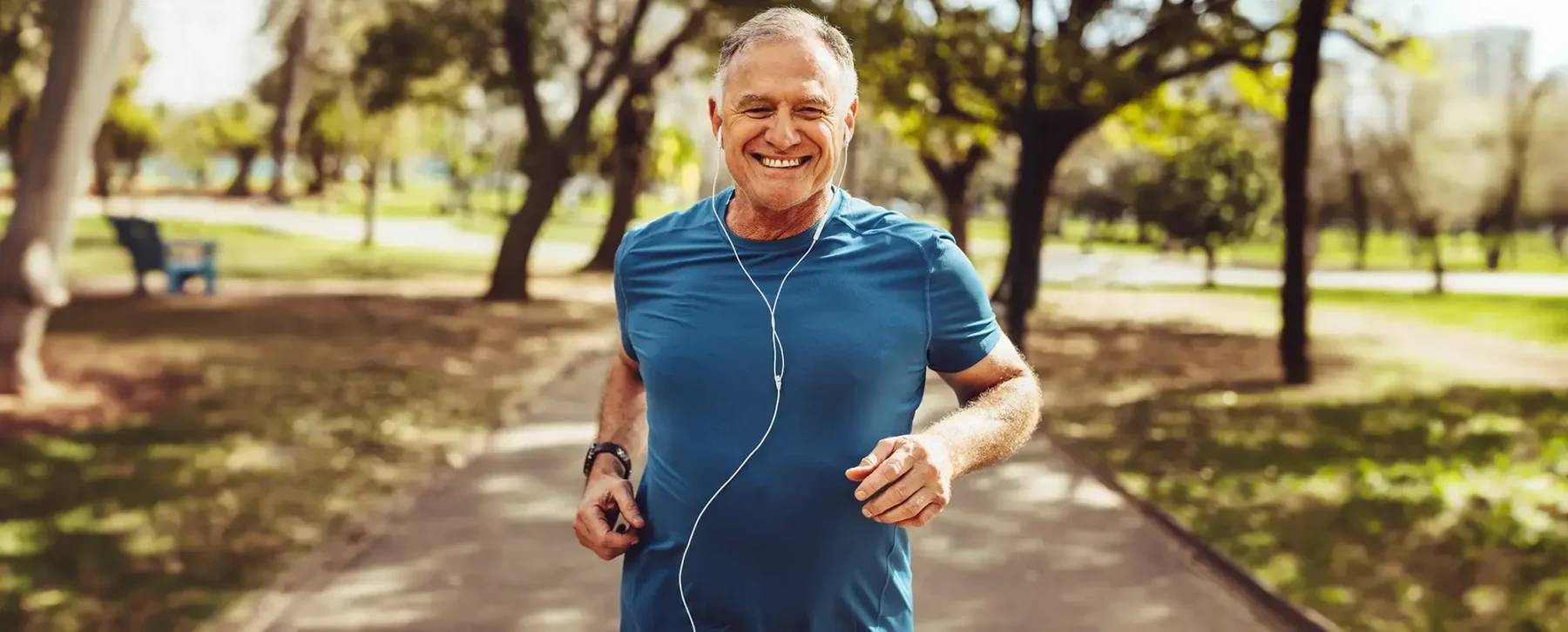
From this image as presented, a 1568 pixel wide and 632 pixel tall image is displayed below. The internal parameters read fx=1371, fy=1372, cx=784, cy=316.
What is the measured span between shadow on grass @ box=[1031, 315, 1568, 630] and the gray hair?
432 centimetres

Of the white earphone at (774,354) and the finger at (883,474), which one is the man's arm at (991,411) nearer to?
the finger at (883,474)

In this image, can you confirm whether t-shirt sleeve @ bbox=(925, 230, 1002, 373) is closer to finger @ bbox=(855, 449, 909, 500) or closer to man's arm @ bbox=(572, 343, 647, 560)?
finger @ bbox=(855, 449, 909, 500)

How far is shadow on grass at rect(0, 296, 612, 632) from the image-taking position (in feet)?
19.5

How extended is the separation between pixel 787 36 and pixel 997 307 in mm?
15733

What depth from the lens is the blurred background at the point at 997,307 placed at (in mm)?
6965

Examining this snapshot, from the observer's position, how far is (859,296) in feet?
7.16

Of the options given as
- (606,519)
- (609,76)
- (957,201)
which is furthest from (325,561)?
(957,201)

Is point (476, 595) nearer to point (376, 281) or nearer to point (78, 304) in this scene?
point (78, 304)

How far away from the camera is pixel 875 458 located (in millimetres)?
2049

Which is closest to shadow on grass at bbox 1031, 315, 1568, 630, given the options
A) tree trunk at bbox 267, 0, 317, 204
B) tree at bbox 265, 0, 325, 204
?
tree at bbox 265, 0, 325, 204

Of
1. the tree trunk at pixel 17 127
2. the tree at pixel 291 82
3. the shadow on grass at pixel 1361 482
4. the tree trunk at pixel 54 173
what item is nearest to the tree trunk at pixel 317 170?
the tree at pixel 291 82

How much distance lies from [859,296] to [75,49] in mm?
10086

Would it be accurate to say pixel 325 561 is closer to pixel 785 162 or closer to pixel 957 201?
pixel 785 162

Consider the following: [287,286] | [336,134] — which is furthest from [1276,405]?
[336,134]
